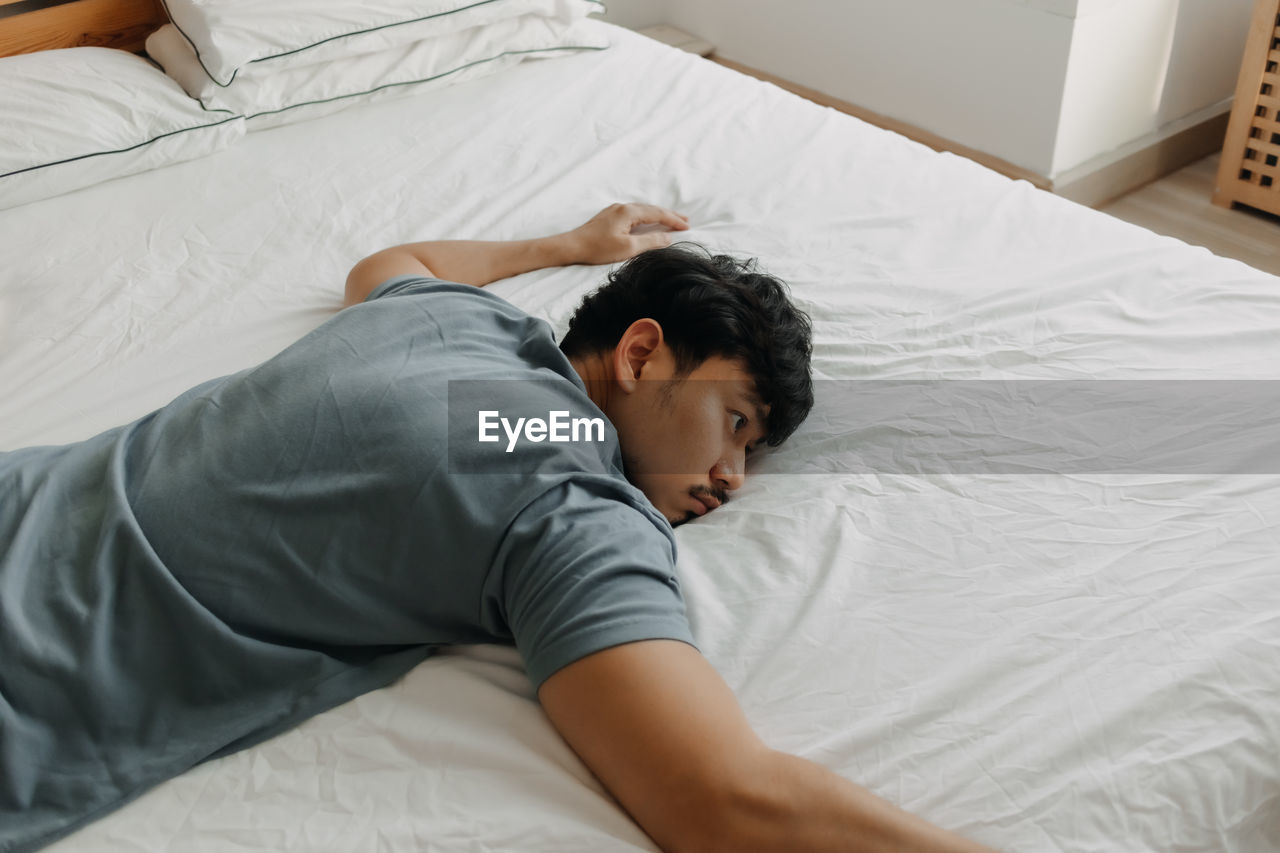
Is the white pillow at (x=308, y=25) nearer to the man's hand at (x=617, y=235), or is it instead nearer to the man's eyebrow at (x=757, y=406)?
the man's hand at (x=617, y=235)

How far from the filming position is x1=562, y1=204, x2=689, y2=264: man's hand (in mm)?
1575

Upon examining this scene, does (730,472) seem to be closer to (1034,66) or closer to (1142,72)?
(1034,66)

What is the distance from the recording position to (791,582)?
3.42 feet

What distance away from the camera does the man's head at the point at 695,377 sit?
1.12 metres

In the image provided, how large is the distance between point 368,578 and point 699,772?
13.1 inches

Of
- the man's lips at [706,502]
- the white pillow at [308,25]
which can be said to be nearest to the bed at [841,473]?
the man's lips at [706,502]

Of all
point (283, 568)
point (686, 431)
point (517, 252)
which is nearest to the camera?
point (283, 568)

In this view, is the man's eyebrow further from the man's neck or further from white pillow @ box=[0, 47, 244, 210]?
white pillow @ box=[0, 47, 244, 210]

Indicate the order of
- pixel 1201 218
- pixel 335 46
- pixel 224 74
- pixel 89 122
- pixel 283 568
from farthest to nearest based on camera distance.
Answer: pixel 1201 218 → pixel 335 46 → pixel 224 74 → pixel 89 122 → pixel 283 568

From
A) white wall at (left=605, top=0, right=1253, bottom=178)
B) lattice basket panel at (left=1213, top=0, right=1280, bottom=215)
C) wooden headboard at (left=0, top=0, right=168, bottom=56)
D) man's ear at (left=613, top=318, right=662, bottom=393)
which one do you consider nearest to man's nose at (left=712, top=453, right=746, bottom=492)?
man's ear at (left=613, top=318, right=662, bottom=393)

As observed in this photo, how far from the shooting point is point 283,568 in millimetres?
931

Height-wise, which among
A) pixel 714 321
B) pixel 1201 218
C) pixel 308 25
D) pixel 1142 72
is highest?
pixel 308 25

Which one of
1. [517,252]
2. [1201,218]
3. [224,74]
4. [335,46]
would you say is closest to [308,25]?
[335,46]

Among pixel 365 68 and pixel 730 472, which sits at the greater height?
pixel 365 68
